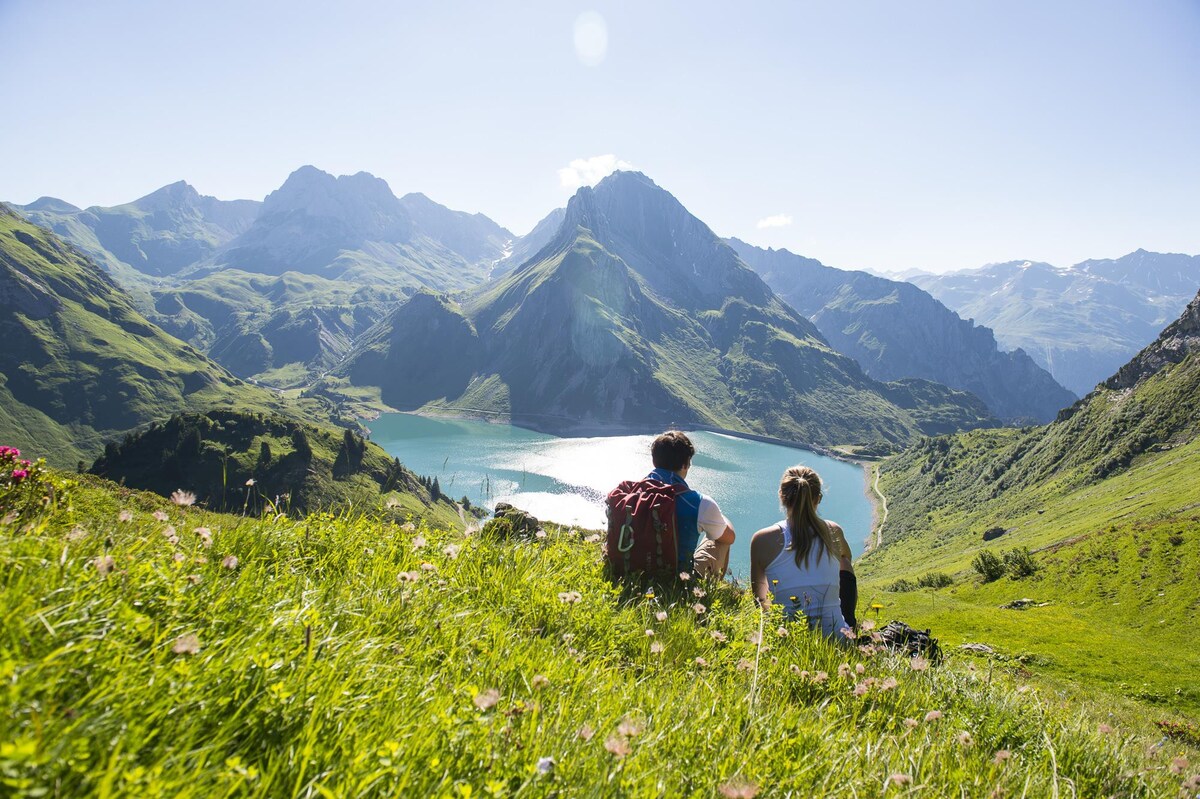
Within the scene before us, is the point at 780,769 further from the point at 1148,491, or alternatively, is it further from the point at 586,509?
the point at 586,509

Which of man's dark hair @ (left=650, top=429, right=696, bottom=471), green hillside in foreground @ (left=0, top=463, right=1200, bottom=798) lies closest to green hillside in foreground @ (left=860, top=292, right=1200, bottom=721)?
man's dark hair @ (left=650, top=429, right=696, bottom=471)

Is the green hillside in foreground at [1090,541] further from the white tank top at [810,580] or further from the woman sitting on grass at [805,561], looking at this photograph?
the white tank top at [810,580]

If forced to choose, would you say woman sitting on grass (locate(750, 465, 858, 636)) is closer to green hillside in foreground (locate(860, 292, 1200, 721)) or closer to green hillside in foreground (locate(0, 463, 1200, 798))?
green hillside in foreground (locate(0, 463, 1200, 798))

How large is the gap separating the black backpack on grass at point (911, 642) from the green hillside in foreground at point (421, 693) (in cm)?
121

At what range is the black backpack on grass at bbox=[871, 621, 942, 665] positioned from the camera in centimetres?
656

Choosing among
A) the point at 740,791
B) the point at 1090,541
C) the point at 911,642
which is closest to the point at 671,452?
the point at 911,642

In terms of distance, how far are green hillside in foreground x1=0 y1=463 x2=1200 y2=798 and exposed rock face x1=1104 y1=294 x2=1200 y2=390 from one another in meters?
210

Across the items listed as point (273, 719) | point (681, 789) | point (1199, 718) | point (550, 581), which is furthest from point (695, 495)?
point (1199, 718)

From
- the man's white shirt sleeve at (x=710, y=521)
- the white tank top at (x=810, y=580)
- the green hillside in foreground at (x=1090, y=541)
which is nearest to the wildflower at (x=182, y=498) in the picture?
the man's white shirt sleeve at (x=710, y=521)

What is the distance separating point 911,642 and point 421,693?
746 cm

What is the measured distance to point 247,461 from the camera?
12988 centimetres

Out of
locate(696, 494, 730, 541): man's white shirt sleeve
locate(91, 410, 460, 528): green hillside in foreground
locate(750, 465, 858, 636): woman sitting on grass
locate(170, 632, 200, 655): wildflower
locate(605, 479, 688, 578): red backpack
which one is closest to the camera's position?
locate(170, 632, 200, 655): wildflower

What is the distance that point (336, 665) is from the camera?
238 centimetres

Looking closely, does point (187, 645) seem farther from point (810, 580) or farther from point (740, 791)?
point (810, 580)
